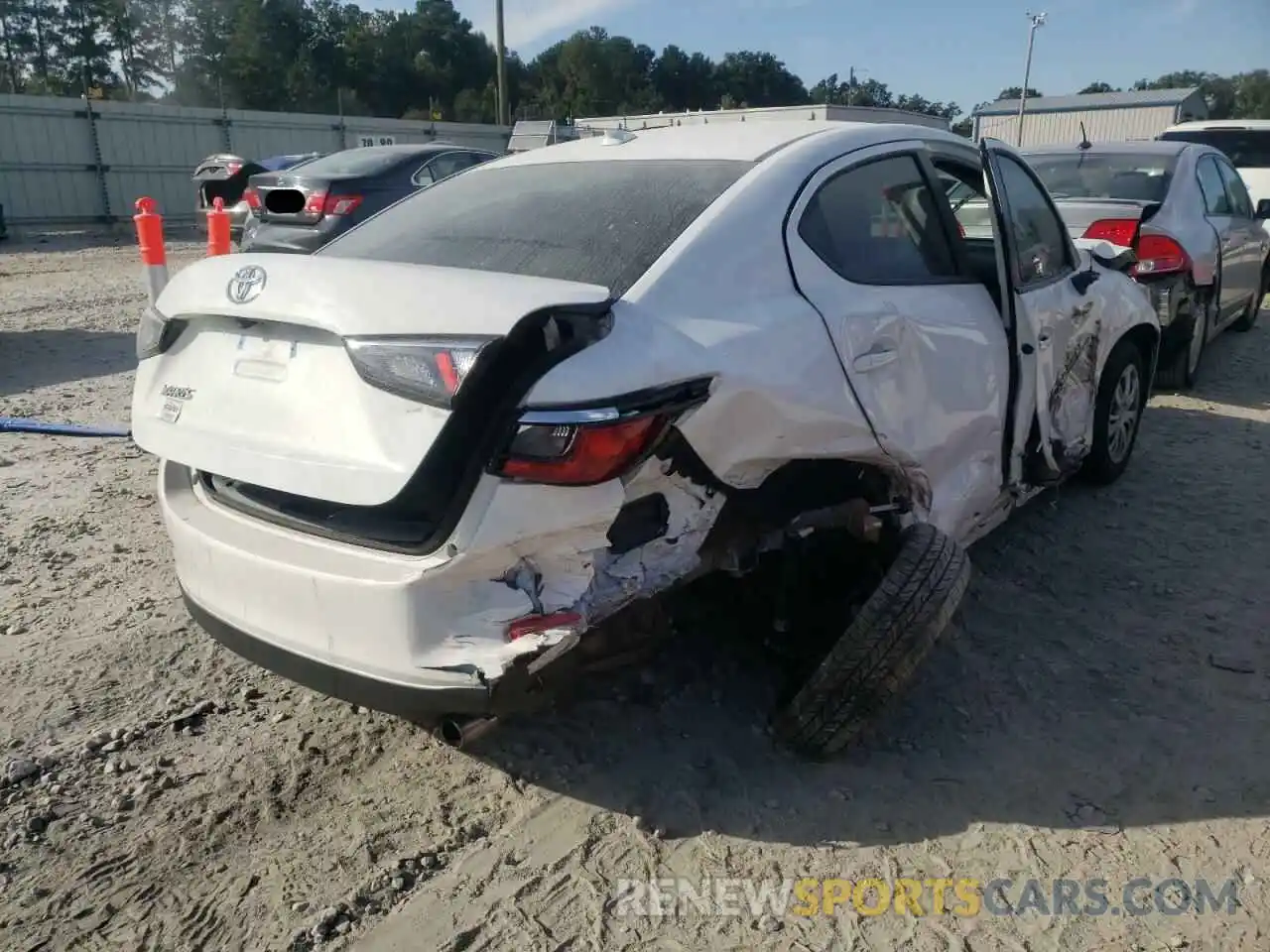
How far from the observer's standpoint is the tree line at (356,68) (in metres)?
51.1

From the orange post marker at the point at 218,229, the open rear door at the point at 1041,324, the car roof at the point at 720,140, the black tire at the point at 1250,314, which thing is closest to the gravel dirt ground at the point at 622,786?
the open rear door at the point at 1041,324

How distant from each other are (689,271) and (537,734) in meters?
1.37

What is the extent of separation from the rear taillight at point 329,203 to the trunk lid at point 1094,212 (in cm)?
581

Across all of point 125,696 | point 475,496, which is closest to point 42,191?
point 125,696

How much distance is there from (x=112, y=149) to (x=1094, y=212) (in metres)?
19.4

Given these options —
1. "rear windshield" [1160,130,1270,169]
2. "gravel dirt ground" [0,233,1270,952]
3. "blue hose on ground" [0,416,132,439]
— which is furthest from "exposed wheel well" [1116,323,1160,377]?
"rear windshield" [1160,130,1270,169]

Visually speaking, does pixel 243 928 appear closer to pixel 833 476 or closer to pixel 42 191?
pixel 833 476

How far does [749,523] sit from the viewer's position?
267cm

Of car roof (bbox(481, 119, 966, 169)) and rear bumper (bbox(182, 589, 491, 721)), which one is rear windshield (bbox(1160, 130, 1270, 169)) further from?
rear bumper (bbox(182, 589, 491, 721))

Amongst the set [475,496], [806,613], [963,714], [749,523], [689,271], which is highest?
[689,271]

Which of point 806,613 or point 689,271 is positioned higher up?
point 689,271

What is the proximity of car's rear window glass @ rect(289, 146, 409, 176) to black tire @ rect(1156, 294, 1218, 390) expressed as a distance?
6.82 meters

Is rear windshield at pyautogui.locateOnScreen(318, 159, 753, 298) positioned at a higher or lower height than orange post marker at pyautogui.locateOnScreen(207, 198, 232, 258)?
higher

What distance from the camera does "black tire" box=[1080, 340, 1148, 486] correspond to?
4.66m
